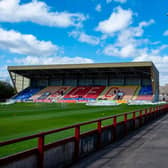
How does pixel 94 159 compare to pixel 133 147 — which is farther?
pixel 133 147

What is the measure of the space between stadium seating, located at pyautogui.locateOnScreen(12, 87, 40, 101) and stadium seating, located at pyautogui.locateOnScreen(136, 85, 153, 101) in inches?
1270

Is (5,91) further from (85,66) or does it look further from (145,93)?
(145,93)

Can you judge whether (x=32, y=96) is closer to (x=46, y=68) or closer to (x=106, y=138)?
(x=46, y=68)

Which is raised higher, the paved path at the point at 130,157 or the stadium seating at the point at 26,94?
the stadium seating at the point at 26,94

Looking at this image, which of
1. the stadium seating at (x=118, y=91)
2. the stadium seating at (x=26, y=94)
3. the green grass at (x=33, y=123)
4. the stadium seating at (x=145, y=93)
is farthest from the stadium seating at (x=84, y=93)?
the green grass at (x=33, y=123)

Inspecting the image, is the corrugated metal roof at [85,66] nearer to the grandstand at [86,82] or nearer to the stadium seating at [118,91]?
the grandstand at [86,82]

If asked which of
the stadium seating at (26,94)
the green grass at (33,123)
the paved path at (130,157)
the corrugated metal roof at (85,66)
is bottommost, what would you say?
the paved path at (130,157)

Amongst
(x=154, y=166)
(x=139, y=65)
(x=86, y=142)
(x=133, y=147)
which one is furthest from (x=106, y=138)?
(x=139, y=65)

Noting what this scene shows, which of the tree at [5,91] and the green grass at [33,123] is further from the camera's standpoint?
the tree at [5,91]

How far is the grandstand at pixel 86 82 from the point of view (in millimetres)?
69750

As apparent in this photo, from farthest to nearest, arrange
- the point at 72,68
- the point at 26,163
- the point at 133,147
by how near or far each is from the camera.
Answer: the point at 72,68 < the point at 133,147 < the point at 26,163

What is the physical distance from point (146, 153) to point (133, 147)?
1.29 m

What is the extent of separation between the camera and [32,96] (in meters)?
78.5

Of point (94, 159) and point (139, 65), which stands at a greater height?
point (139, 65)
